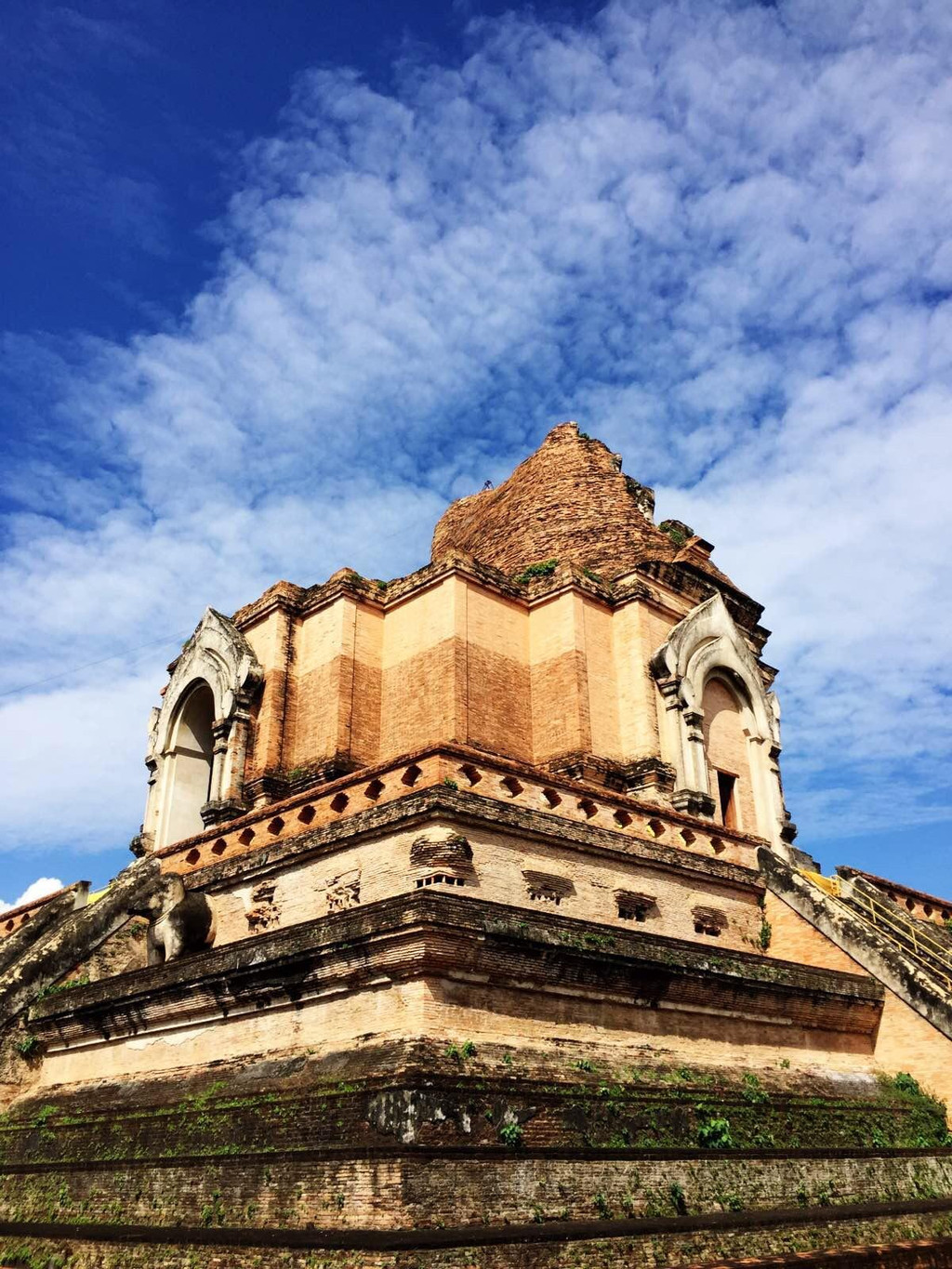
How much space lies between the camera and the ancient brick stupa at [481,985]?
7.71 meters

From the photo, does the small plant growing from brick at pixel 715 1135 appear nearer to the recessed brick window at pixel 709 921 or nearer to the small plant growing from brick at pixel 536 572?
the recessed brick window at pixel 709 921

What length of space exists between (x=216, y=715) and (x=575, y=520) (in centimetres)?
720

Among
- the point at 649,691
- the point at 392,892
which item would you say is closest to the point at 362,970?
the point at 392,892

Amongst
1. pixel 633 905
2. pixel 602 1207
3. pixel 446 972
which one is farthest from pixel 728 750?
pixel 602 1207

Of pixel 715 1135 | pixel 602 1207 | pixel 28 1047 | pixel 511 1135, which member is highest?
pixel 28 1047

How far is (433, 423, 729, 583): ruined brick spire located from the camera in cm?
1908

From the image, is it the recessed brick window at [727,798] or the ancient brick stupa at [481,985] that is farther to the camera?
the recessed brick window at [727,798]

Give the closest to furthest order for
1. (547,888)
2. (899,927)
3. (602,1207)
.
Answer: (602,1207), (547,888), (899,927)

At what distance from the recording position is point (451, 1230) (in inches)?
271

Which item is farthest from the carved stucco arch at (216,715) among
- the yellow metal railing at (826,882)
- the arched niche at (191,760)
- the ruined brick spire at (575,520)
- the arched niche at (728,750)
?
the yellow metal railing at (826,882)

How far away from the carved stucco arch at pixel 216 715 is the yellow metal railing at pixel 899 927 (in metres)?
8.40

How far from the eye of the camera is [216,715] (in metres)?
17.2

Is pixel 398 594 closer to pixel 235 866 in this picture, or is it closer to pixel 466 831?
pixel 235 866

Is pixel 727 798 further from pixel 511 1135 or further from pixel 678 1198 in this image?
pixel 511 1135
